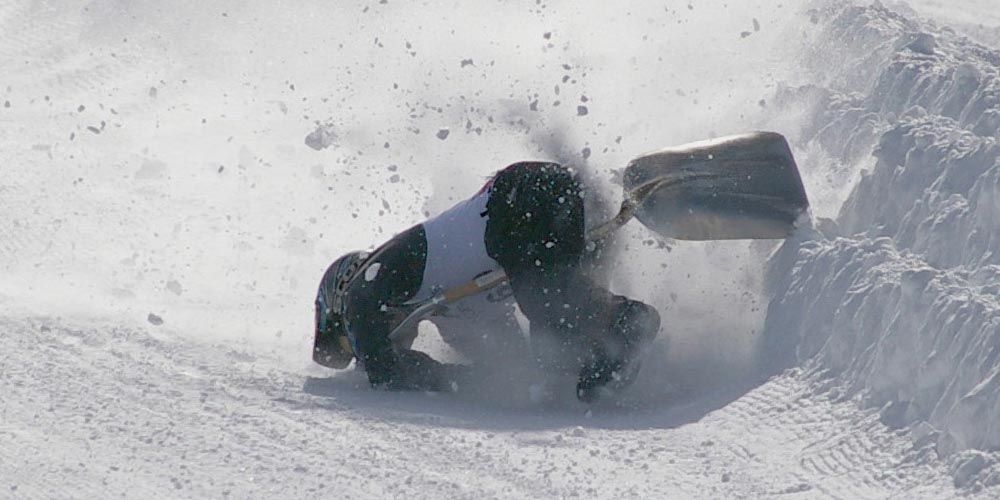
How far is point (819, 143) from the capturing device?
6.87 metres

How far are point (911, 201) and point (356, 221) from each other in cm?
360

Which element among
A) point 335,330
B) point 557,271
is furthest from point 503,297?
point 335,330

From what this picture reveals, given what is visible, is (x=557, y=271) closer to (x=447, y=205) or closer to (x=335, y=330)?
(x=335, y=330)

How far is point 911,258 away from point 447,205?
301 centimetres

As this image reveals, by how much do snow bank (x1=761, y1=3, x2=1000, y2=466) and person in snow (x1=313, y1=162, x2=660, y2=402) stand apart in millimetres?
700

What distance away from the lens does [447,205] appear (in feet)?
25.1

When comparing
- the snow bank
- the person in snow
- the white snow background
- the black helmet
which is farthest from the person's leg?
the black helmet

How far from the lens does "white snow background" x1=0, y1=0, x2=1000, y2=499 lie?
4.47 metres

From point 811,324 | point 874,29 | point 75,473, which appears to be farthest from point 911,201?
point 75,473

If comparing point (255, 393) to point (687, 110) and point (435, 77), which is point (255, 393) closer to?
point (687, 110)

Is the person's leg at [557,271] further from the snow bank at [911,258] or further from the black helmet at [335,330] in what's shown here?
the black helmet at [335,330]

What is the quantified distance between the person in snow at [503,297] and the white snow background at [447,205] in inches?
7.1

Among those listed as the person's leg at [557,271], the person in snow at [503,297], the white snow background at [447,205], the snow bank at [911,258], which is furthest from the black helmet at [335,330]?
the snow bank at [911,258]

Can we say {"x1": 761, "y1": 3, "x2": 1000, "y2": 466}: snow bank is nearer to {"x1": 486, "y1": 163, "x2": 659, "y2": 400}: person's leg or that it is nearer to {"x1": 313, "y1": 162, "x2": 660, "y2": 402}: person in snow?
{"x1": 486, "y1": 163, "x2": 659, "y2": 400}: person's leg
